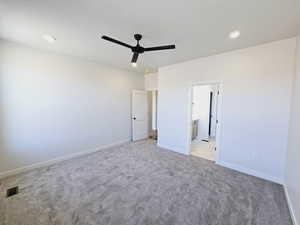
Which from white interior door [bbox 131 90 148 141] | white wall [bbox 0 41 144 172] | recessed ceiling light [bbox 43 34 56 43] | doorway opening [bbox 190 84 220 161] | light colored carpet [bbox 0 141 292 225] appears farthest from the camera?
doorway opening [bbox 190 84 220 161]

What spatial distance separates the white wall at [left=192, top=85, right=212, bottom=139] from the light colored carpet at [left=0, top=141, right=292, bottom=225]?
240cm

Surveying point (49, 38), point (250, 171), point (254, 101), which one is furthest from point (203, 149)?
point (49, 38)

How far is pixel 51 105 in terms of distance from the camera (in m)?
3.22

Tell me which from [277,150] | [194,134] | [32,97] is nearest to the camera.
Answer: [277,150]

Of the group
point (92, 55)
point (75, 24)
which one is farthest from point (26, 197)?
point (92, 55)

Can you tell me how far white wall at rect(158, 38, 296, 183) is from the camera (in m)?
2.47

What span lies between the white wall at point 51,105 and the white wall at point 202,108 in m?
3.15

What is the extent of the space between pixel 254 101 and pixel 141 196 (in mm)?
2832

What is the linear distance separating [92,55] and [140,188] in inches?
127

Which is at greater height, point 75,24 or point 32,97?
point 75,24

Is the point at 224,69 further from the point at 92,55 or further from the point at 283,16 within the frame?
the point at 92,55

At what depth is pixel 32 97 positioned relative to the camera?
2.95 m

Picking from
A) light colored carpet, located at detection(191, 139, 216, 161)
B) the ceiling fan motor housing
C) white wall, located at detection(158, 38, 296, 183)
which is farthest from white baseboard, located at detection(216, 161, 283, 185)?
the ceiling fan motor housing

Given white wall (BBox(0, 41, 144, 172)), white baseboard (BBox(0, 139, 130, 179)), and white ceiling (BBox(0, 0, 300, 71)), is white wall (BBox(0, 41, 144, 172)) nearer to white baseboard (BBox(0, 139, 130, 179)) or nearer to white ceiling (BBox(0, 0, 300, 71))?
white baseboard (BBox(0, 139, 130, 179))
